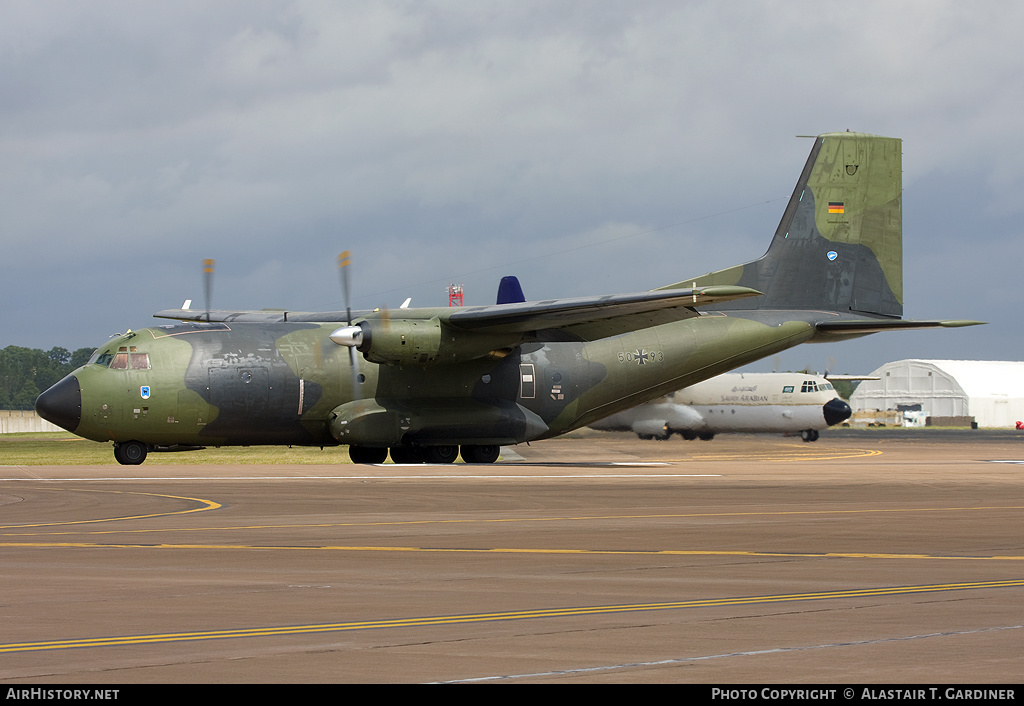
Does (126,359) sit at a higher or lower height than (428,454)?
higher

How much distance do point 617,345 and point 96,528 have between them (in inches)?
846

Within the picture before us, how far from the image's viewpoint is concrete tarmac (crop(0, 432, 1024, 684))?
6.90 m

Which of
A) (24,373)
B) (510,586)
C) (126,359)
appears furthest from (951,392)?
(510,586)

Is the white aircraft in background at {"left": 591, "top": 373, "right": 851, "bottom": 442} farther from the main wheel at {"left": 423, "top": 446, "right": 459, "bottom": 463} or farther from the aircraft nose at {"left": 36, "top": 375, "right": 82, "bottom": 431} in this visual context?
the aircraft nose at {"left": 36, "top": 375, "right": 82, "bottom": 431}

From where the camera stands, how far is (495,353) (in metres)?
33.4

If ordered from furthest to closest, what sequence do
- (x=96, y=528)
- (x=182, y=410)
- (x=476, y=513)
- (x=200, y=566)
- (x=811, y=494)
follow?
(x=182, y=410)
(x=811, y=494)
(x=476, y=513)
(x=96, y=528)
(x=200, y=566)

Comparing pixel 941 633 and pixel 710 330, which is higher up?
pixel 710 330

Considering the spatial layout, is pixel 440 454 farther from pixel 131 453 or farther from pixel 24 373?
pixel 24 373

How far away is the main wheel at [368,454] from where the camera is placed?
3491 centimetres

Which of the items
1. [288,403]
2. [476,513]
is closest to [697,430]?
[288,403]

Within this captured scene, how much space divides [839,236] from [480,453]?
44.0 feet

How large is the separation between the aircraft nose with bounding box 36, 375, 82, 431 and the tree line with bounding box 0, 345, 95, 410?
8988cm
